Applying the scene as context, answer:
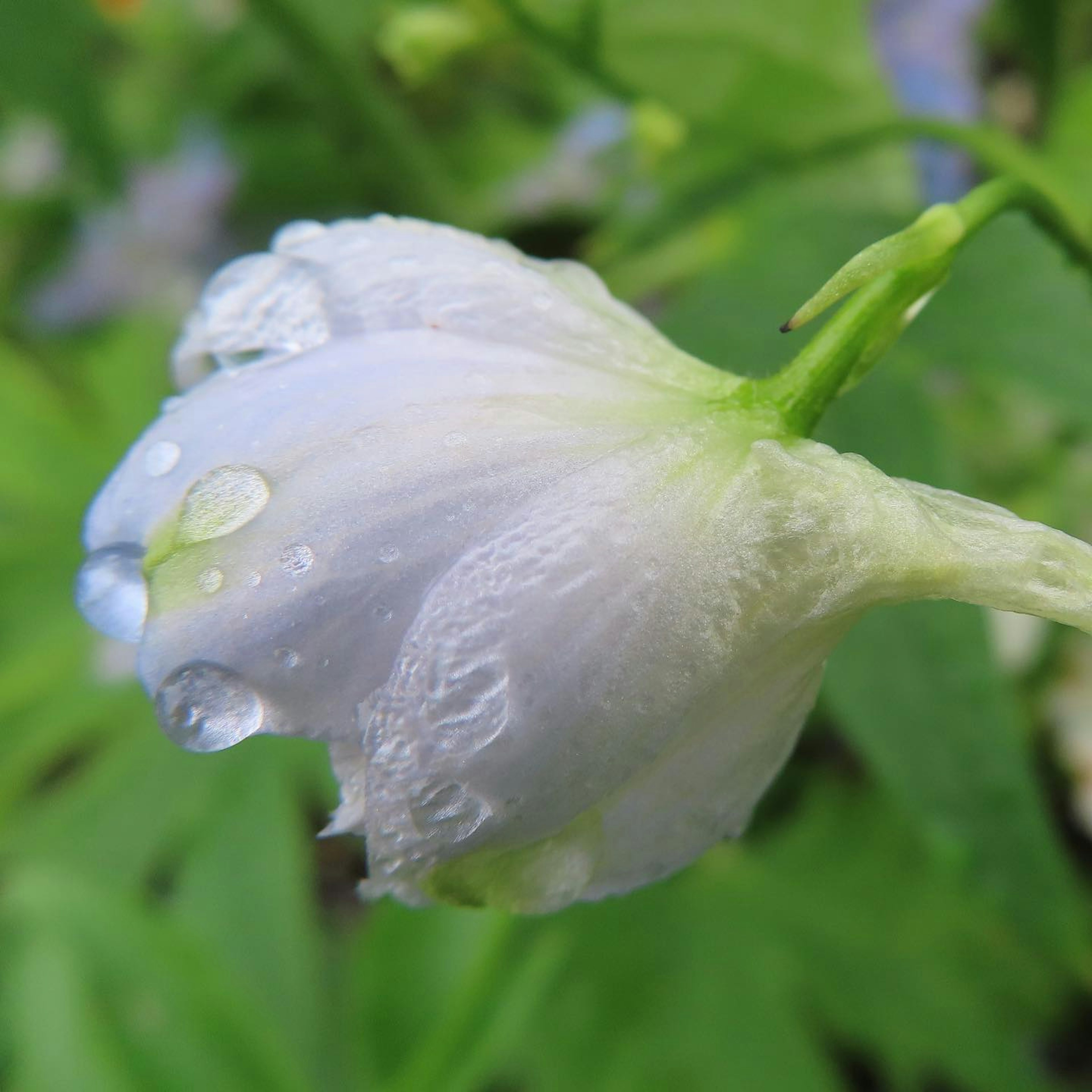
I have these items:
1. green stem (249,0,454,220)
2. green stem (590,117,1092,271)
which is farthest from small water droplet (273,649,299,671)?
green stem (249,0,454,220)

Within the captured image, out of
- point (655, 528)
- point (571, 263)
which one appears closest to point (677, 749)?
point (655, 528)

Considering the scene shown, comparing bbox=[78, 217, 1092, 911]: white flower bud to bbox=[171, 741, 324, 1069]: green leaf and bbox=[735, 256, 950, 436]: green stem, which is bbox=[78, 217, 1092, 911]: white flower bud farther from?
bbox=[171, 741, 324, 1069]: green leaf

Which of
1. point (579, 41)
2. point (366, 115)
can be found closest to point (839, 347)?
point (579, 41)

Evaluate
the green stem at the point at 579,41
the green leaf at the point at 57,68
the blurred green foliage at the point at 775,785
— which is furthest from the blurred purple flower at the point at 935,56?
the green leaf at the point at 57,68

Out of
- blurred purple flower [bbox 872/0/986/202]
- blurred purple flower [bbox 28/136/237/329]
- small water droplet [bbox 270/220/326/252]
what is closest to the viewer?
small water droplet [bbox 270/220/326/252]

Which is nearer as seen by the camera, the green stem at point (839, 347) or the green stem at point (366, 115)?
the green stem at point (839, 347)

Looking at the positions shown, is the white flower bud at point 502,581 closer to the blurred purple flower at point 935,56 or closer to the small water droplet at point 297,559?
the small water droplet at point 297,559

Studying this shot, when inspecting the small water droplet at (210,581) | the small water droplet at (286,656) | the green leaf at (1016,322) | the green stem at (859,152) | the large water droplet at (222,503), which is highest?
the large water droplet at (222,503)
